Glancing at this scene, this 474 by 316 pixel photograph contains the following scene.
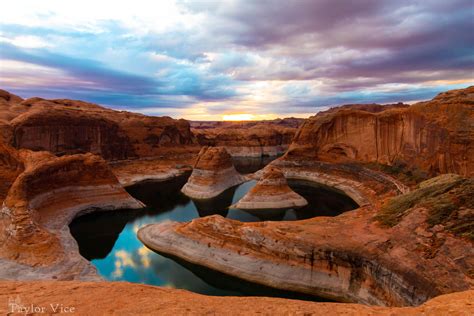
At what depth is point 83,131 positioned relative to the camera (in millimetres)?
53906

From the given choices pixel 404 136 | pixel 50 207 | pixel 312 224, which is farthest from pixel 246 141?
pixel 312 224

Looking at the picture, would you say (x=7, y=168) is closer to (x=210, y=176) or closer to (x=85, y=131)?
(x=210, y=176)

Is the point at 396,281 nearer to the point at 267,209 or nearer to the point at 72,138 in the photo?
the point at 267,209

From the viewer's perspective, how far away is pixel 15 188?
79.8 ft

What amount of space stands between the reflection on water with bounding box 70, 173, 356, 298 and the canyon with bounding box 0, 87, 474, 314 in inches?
42.3

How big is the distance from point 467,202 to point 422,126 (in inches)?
890

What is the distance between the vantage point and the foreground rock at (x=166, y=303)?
25.0ft

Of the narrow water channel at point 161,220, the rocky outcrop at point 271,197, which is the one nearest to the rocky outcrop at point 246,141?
the narrow water channel at point 161,220

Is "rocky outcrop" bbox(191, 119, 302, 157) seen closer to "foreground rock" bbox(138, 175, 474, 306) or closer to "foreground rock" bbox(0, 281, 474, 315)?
"foreground rock" bbox(138, 175, 474, 306)

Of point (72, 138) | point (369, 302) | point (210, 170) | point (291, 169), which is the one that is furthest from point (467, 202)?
point (72, 138)

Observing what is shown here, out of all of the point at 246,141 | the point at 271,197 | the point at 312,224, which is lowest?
the point at 271,197

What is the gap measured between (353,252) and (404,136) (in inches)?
1177

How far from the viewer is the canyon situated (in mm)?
13641

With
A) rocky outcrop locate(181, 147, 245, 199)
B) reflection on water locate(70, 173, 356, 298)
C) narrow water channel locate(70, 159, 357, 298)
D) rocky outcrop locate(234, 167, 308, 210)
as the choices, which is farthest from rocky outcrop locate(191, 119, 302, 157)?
rocky outcrop locate(234, 167, 308, 210)
